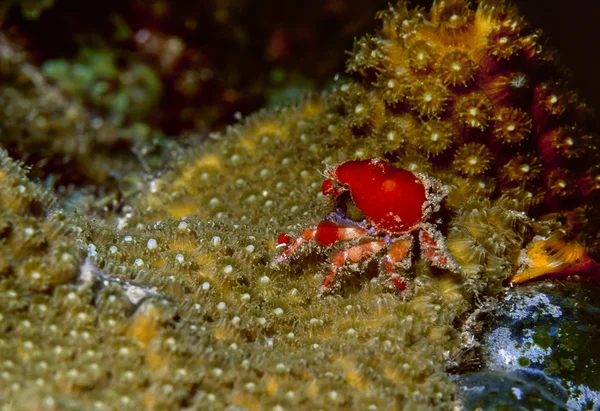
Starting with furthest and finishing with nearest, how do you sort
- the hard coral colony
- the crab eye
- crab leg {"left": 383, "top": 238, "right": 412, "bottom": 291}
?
1. the crab eye
2. crab leg {"left": 383, "top": 238, "right": 412, "bottom": 291}
3. the hard coral colony

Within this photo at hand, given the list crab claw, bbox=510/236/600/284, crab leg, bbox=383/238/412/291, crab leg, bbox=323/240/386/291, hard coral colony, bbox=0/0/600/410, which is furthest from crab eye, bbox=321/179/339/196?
crab claw, bbox=510/236/600/284

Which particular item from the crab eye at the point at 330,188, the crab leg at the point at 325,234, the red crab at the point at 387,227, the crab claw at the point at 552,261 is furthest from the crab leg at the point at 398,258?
the crab claw at the point at 552,261

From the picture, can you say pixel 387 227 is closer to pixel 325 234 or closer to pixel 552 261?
pixel 325 234

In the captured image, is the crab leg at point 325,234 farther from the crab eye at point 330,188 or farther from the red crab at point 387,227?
the crab eye at point 330,188

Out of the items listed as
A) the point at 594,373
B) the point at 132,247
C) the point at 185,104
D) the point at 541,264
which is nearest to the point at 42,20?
the point at 185,104

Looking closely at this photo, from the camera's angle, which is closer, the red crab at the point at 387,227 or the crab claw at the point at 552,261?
the red crab at the point at 387,227

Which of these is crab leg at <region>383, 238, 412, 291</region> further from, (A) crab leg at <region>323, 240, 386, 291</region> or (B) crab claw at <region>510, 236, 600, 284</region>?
(B) crab claw at <region>510, 236, 600, 284</region>
